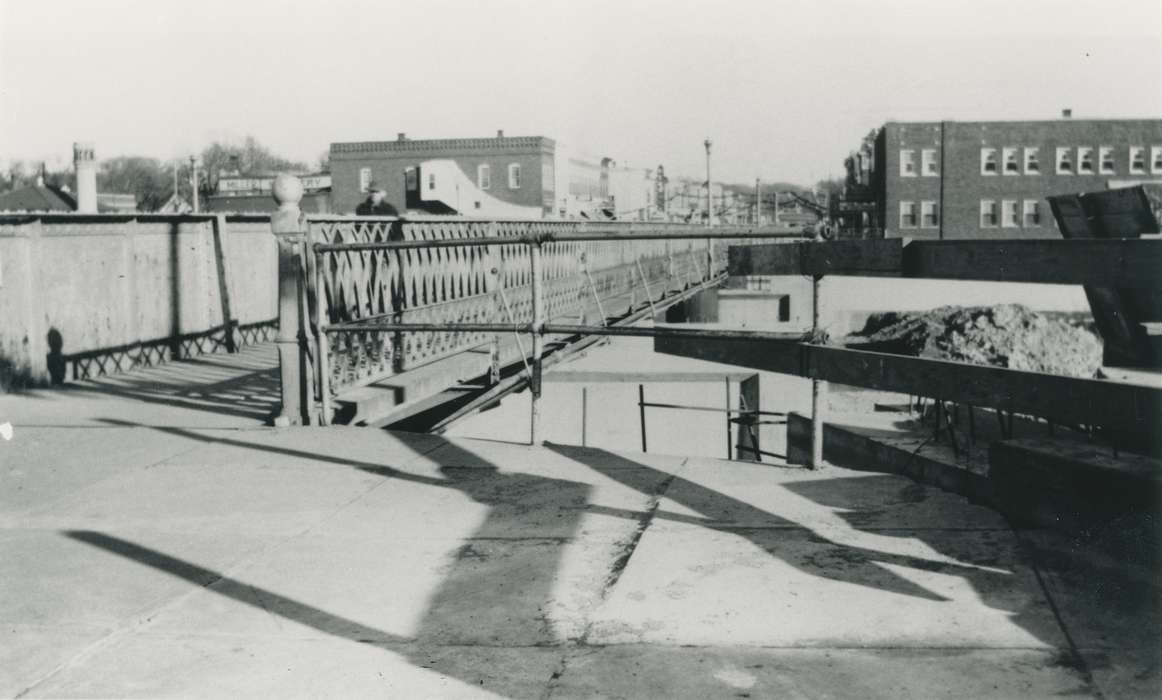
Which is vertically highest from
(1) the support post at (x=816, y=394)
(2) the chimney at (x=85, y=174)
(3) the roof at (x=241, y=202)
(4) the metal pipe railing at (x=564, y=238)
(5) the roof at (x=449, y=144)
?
(5) the roof at (x=449, y=144)

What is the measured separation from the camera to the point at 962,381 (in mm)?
5004

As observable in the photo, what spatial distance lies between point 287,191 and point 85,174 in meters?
14.5

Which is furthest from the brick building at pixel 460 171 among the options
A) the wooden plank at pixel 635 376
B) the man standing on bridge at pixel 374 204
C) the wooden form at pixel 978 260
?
the wooden form at pixel 978 260

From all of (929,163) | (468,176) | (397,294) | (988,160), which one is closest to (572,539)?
(397,294)

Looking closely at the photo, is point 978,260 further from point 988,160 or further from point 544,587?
point 988,160

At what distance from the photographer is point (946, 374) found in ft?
16.7

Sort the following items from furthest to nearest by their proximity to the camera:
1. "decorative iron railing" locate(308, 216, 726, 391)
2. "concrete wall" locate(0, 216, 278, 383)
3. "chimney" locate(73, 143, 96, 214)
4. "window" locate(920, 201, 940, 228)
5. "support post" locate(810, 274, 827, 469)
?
"window" locate(920, 201, 940, 228), "chimney" locate(73, 143, 96, 214), "concrete wall" locate(0, 216, 278, 383), "decorative iron railing" locate(308, 216, 726, 391), "support post" locate(810, 274, 827, 469)

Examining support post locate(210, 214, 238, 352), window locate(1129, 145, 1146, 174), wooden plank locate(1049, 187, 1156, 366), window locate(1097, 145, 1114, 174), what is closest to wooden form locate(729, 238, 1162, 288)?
wooden plank locate(1049, 187, 1156, 366)

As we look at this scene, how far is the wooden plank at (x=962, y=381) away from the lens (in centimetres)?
419

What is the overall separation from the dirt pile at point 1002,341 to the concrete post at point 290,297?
7612mm

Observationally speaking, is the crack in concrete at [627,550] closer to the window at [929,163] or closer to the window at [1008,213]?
the window at [929,163]

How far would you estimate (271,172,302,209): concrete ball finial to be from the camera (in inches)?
308

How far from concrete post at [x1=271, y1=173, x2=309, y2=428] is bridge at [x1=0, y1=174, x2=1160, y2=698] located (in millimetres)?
25

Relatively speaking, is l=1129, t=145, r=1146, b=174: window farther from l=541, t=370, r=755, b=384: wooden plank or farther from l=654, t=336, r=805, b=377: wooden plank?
l=654, t=336, r=805, b=377: wooden plank
